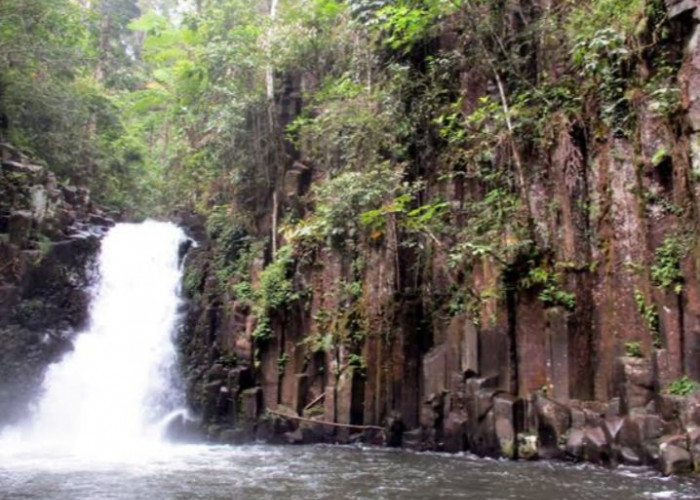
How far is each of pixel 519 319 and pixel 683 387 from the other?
3343mm

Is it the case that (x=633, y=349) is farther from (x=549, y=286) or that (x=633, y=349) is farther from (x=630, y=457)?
(x=549, y=286)

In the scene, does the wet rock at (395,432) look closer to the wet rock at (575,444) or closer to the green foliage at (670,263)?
the wet rock at (575,444)

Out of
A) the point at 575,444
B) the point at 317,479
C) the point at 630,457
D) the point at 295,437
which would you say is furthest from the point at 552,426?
the point at 295,437

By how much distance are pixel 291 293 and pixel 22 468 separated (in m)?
7.76

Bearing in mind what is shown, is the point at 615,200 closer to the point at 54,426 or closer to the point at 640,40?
the point at 640,40

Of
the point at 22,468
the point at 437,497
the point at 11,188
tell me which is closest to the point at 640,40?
the point at 437,497

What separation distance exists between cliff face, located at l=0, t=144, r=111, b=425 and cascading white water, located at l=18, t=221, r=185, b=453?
0.55 meters

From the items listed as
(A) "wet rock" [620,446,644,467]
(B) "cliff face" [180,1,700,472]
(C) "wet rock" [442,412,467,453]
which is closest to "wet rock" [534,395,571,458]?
(B) "cliff face" [180,1,700,472]

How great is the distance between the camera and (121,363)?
18.8m

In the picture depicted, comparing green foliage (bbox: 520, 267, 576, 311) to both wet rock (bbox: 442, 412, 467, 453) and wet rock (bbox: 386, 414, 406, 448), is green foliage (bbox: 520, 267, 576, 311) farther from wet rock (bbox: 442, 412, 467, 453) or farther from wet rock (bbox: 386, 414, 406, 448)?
wet rock (bbox: 386, 414, 406, 448)

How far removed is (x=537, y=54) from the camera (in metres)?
15.0

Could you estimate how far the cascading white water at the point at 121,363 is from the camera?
17156 mm

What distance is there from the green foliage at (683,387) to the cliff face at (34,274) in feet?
51.8

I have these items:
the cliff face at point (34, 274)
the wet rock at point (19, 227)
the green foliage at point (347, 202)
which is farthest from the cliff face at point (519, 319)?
the wet rock at point (19, 227)
